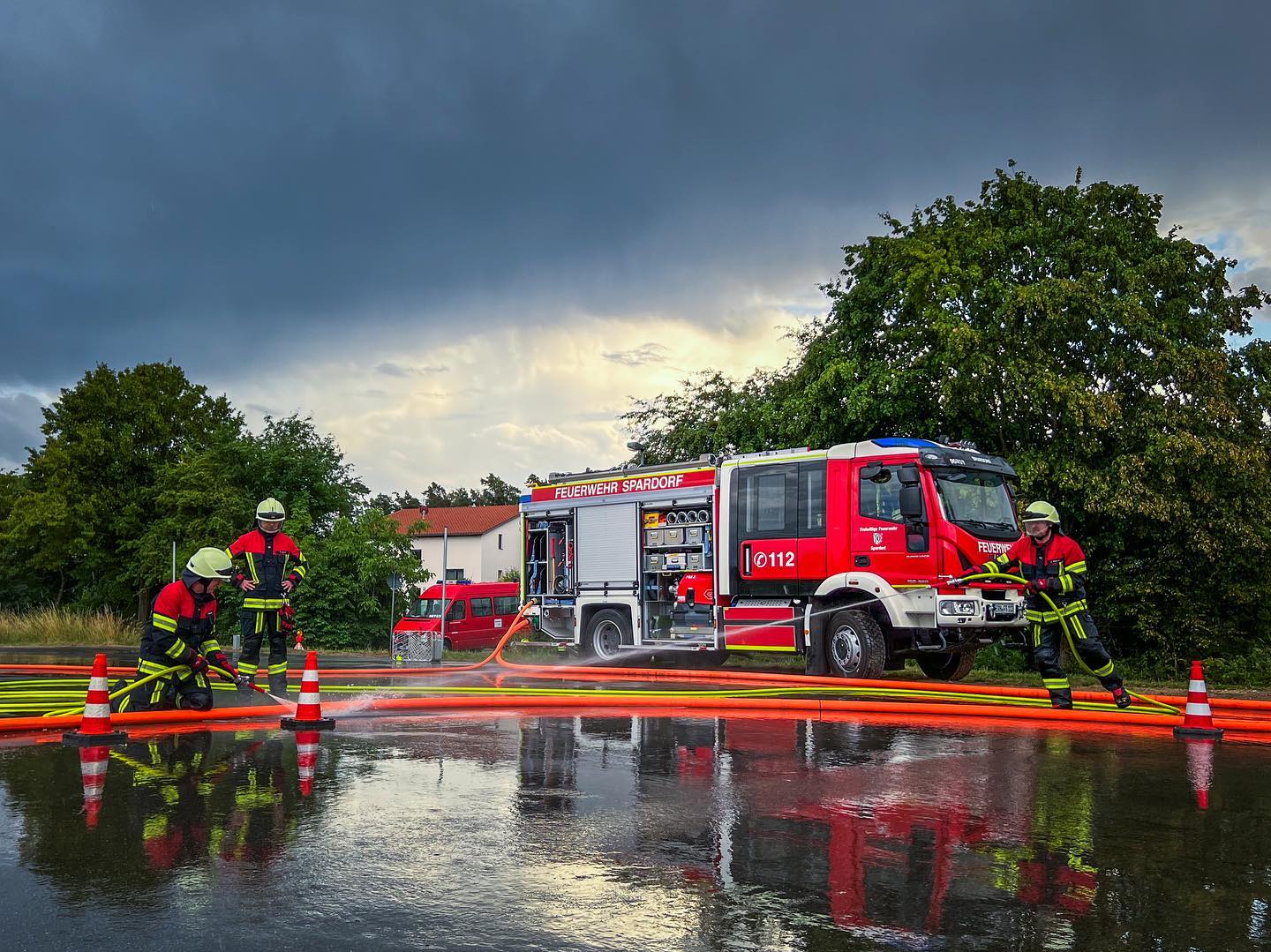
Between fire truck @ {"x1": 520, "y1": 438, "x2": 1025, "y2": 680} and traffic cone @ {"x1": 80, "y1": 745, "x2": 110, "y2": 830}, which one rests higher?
fire truck @ {"x1": 520, "y1": 438, "x2": 1025, "y2": 680}

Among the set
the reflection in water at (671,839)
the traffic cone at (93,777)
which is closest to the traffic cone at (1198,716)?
the reflection in water at (671,839)

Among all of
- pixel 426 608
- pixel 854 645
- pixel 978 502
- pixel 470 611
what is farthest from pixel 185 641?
pixel 470 611

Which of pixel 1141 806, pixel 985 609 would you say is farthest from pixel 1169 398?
pixel 1141 806

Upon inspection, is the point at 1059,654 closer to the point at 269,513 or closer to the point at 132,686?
the point at 269,513

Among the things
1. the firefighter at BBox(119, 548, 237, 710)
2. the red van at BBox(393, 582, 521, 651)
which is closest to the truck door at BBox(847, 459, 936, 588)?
the firefighter at BBox(119, 548, 237, 710)

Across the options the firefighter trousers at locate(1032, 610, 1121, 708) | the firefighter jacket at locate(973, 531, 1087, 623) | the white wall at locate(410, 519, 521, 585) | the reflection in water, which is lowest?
the reflection in water

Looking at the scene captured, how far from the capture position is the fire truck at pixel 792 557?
1415cm

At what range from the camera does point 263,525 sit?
38.3ft

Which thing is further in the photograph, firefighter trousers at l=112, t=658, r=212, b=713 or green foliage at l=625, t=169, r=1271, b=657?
green foliage at l=625, t=169, r=1271, b=657

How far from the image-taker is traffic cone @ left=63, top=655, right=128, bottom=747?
26.9ft

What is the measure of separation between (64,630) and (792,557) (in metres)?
20.2

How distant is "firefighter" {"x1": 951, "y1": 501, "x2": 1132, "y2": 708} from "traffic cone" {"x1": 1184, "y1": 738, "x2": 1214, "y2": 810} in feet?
4.18

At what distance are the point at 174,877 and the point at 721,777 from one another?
3520 millimetres

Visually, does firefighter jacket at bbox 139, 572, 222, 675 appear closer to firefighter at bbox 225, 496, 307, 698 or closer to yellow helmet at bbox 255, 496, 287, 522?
firefighter at bbox 225, 496, 307, 698
